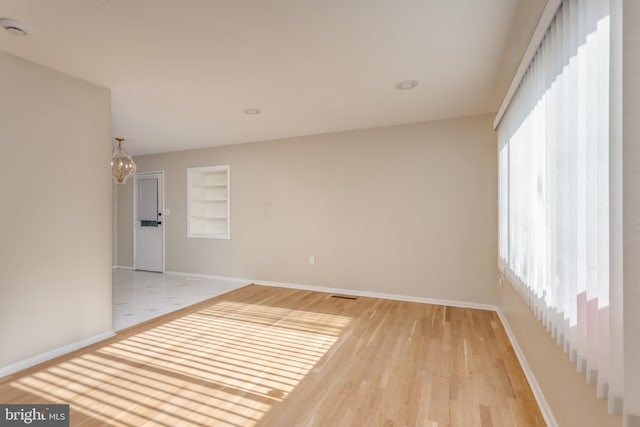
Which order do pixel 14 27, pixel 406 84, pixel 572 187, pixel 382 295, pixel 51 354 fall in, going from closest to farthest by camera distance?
pixel 572 187 < pixel 14 27 < pixel 51 354 < pixel 406 84 < pixel 382 295

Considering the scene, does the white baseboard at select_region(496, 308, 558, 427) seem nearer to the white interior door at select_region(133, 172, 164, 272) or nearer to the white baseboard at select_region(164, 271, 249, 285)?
the white baseboard at select_region(164, 271, 249, 285)

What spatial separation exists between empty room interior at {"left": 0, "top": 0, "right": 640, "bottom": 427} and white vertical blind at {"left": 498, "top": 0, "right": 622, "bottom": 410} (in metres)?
0.01

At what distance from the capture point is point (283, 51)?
2.33 metres

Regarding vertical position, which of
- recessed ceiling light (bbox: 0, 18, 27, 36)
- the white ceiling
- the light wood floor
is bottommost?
the light wood floor

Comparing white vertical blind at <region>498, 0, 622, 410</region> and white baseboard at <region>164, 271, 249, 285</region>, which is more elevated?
white vertical blind at <region>498, 0, 622, 410</region>

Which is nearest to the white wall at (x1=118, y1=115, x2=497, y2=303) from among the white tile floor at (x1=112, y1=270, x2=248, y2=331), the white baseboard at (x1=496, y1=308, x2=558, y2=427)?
the white tile floor at (x1=112, y1=270, x2=248, y2=331)

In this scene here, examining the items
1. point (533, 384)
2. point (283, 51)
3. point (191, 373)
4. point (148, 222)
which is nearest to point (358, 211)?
point (283, 51)

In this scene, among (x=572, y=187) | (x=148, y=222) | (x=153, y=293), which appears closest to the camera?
(x=572, y=187)

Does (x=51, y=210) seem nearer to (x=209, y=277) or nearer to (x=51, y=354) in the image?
(x=51, y=354)

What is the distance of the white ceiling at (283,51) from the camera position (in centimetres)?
186

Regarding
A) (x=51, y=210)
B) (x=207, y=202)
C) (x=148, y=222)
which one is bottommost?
(x=148, y=222)

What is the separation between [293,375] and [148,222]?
5465 millimetres

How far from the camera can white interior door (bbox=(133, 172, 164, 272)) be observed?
6.23 m

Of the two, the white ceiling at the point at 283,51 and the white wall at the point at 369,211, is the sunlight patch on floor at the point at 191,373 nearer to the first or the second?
the white wall at the point at 369,211
